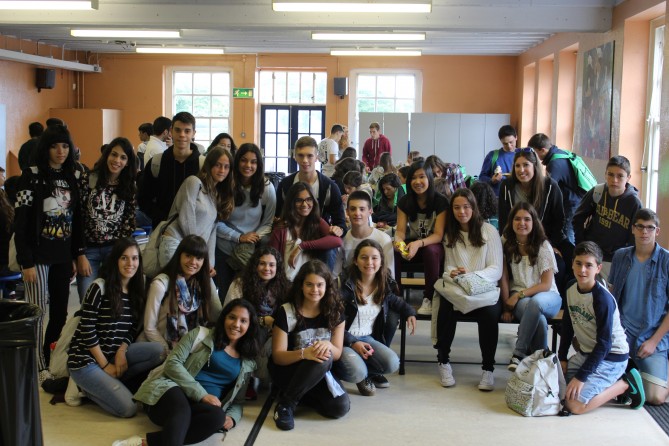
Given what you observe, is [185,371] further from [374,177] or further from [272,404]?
[374,177]

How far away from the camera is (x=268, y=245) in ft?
16.6

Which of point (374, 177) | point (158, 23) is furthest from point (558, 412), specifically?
point (158, 23)

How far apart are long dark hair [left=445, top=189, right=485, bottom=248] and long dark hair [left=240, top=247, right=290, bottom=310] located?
1.24 m

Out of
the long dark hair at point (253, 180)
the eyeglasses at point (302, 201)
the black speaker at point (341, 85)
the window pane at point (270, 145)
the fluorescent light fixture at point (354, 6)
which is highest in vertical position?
the fluorescent light fixture at point (354, 6)

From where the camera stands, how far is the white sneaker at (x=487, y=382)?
505 cm

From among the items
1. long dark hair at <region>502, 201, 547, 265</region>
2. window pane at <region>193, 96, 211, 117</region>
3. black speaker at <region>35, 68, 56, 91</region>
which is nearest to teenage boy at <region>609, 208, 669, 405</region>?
long dark hair at <region>502, 201, 547, 265</region>

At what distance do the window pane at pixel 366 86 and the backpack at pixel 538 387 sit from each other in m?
13.2

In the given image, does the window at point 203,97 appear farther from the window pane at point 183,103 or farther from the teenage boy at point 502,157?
the teenage boy at point 502,157

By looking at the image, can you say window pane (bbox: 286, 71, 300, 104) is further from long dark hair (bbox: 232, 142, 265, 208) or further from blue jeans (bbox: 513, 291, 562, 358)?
blue jeans (bbox: 513, 291, 562, 358)

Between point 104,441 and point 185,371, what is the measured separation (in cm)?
53

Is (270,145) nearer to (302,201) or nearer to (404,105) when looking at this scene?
(404,105)

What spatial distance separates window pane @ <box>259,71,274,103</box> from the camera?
17.7 m

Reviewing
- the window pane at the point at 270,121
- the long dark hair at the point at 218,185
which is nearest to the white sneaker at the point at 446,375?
the long dark hair at the point at 218,185

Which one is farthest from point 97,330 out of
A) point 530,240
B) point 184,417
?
point 530,240
